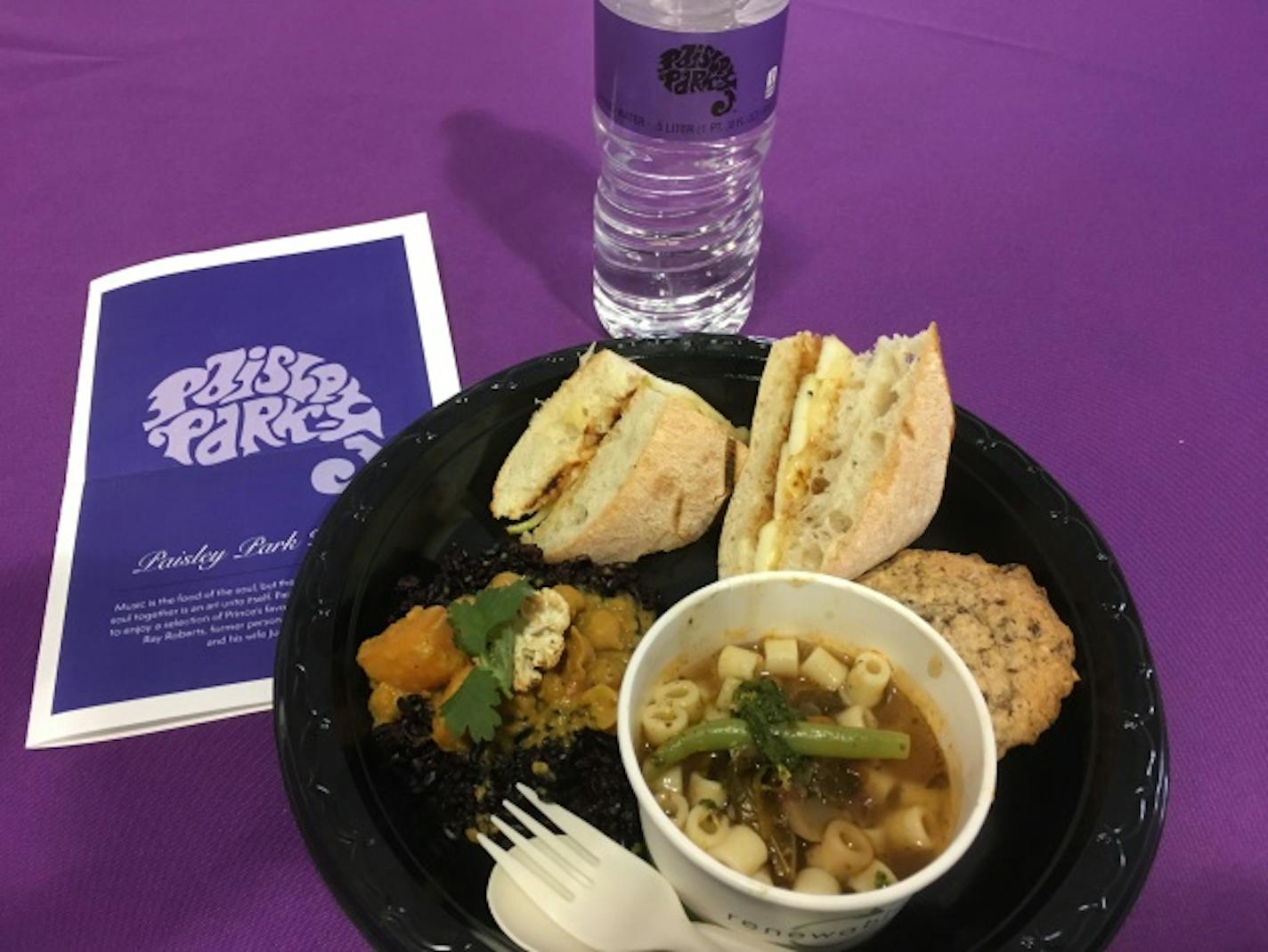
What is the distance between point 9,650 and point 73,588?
5.4 inches

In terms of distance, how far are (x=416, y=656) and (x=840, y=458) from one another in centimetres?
79

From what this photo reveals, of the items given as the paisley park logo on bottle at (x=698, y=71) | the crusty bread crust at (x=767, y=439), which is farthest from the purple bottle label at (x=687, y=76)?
the crusty bread crust at (x=767, y=439)

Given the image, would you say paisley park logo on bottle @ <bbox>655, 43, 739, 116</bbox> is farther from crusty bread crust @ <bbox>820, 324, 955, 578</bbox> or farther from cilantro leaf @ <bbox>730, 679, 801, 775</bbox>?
cilantro leaf @ <bbox>730, 679, 801, 775</bbox>

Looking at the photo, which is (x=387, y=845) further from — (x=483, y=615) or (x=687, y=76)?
(x=687, y=76)

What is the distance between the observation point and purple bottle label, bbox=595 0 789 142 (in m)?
1.65

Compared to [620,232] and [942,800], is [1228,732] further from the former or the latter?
[620,232]

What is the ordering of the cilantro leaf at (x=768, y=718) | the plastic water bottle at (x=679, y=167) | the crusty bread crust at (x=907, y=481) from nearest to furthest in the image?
the cilantro leaf at (x=768, y=718) → the crusty bread crust at (x=907, y=481) → the plastic water bottle at (x=679, y=167)

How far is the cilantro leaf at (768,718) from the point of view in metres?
1.25

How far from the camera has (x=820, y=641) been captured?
1.43 metres

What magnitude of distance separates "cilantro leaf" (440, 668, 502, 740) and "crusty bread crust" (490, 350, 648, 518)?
1.33 feet

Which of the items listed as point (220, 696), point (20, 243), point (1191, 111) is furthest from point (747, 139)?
point (20, 243)

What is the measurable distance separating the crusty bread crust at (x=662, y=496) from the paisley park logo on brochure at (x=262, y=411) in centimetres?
47

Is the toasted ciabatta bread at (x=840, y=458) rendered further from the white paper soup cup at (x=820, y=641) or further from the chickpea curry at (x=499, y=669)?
the chickpea curry at (x=499, y=669)

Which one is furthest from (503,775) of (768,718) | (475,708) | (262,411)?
(262,411)
